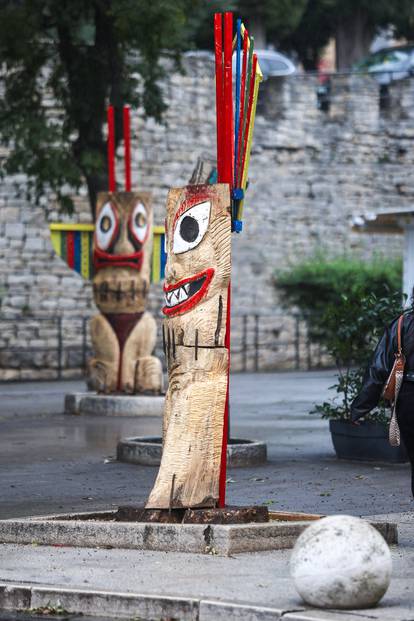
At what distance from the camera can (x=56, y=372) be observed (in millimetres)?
26375

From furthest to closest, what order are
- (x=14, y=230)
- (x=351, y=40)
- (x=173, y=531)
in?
(x=351, y=40) < (x=14, y=230) < (x=173, y=531)

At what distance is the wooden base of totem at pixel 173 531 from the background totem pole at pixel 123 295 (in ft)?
32.4

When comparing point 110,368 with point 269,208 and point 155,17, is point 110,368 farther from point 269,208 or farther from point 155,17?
point 269,208

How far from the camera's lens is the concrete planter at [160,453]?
13031 mm

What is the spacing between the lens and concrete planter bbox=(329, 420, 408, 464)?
43.0ft

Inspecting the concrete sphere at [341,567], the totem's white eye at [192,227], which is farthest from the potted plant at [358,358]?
the concrete sphere at [341,567]

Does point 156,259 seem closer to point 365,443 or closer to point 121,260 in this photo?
point 121,260

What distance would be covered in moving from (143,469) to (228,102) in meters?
5.03

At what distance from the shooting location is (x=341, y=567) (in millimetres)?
6527

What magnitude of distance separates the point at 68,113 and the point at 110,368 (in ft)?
14.9

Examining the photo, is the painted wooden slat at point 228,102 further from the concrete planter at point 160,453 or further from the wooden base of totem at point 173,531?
the concrete planter at point 160,453

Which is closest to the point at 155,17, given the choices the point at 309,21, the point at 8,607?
the point at 8,607

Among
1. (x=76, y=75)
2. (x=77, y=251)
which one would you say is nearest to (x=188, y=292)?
(x=77, y=251)

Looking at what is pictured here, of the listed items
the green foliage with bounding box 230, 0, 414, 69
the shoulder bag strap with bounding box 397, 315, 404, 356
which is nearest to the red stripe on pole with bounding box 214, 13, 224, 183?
the shoulder bag strap with bounding box 397, 315, 404, 356
